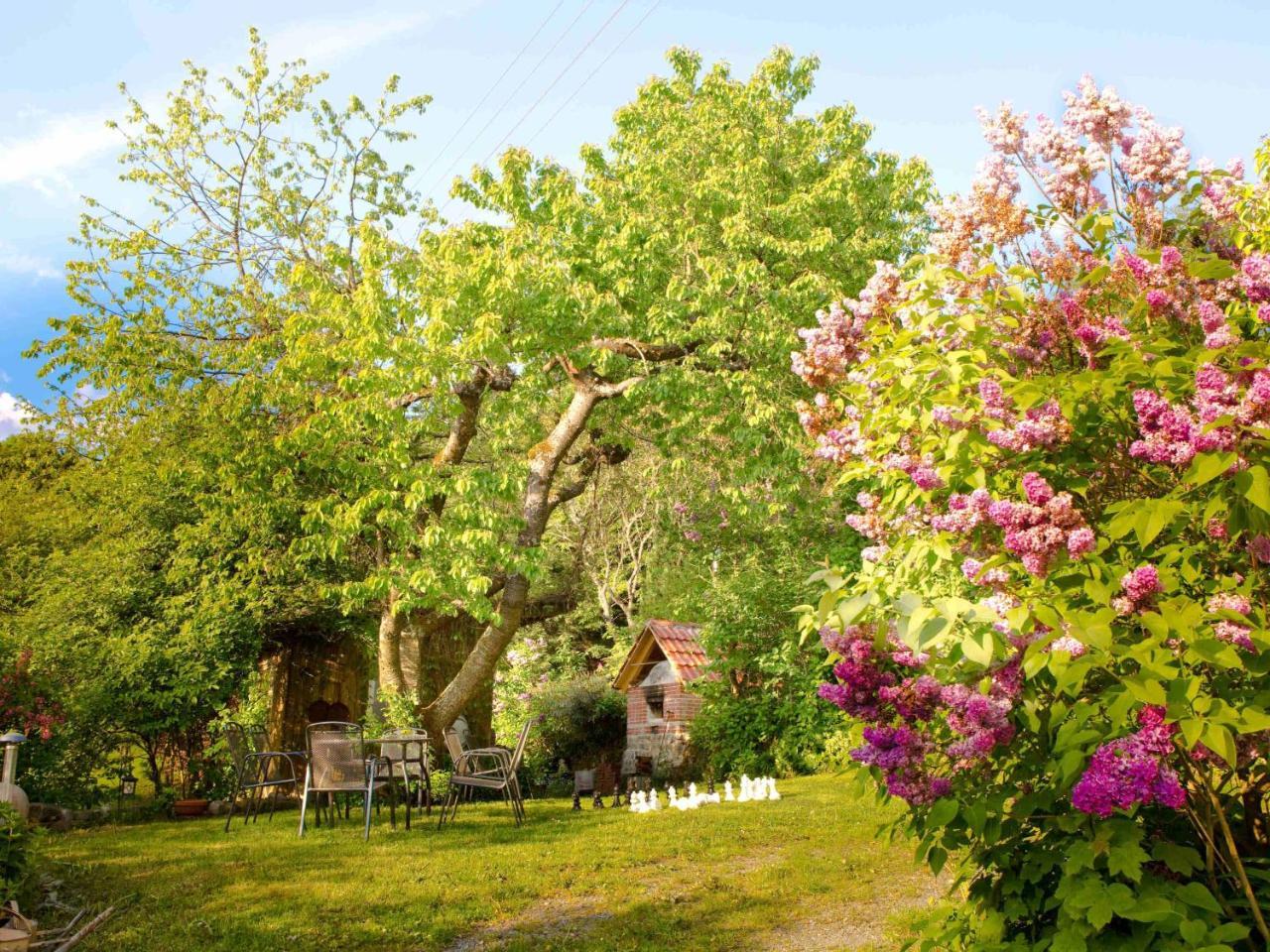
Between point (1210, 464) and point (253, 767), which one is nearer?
point (1210, 464)

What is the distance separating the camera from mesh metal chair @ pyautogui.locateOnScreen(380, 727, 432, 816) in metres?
9.56

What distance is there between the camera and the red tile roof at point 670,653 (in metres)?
16.1

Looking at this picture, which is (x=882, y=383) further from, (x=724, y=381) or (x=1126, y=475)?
(x=724, y=381)

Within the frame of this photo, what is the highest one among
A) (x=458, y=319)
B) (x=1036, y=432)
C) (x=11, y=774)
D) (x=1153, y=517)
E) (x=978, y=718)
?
(x=458, y=319)

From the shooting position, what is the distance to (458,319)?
1162 cm

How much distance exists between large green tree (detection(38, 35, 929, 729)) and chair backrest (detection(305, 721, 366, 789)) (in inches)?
101

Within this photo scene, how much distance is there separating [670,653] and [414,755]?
5.55m

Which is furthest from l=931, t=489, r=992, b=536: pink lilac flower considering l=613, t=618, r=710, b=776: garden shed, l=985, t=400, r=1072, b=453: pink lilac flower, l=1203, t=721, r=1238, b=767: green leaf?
l=613, t=618, r=710, b=776: garden shed

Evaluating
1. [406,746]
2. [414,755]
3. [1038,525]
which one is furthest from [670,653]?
[1038,525]

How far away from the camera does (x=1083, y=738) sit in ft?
6.41

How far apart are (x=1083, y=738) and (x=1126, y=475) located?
0.94 metres

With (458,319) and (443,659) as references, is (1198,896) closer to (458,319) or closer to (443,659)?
(458,319)

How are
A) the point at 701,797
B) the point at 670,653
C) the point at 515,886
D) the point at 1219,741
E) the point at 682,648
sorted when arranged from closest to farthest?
the point at 1219,741 → the point at 515,886 → the point at 701,797 → the point at 670,653 → the point at 682,648

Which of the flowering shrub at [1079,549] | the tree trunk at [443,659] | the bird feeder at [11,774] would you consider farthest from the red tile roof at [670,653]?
the flowering shrub at [1079,549]
